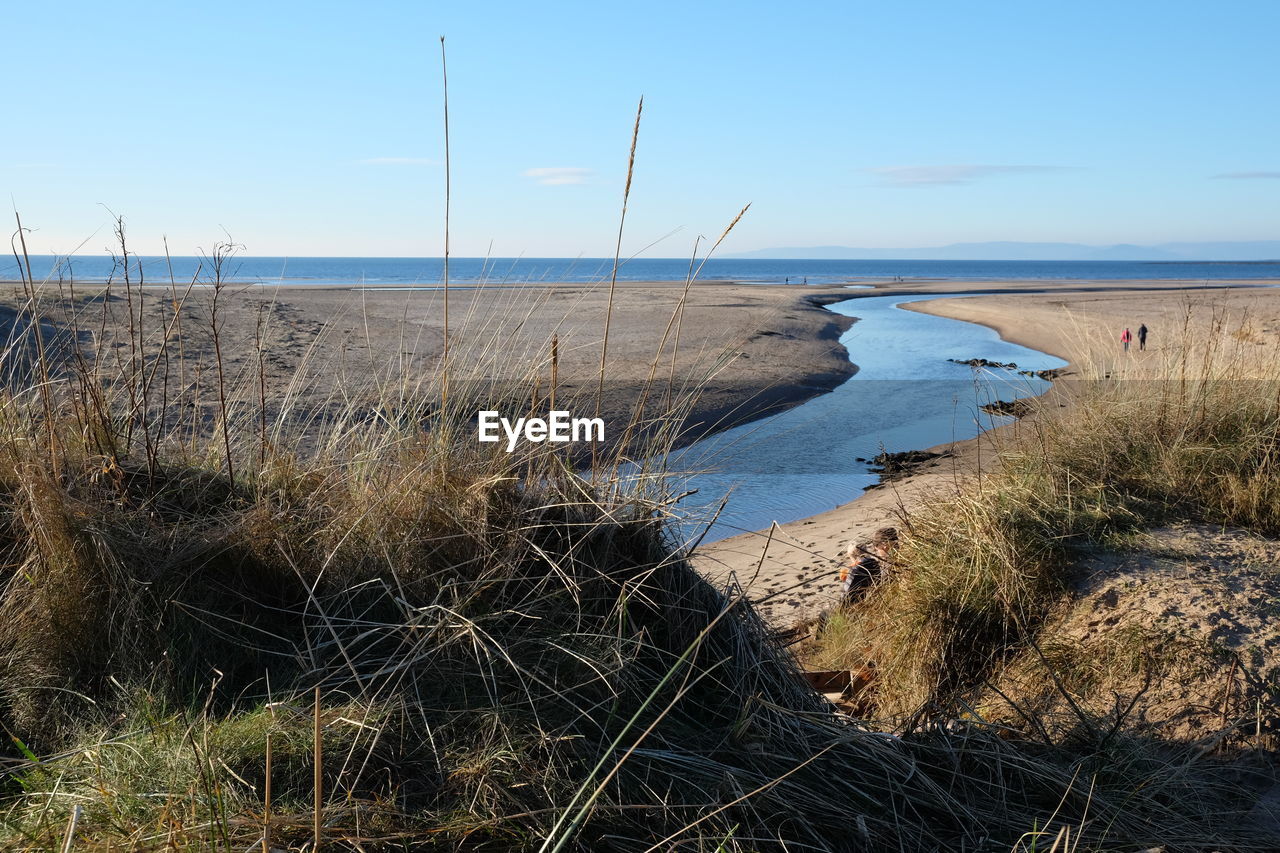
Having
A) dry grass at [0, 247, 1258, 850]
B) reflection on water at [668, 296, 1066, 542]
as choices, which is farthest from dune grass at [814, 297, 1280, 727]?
dry grass at [0, 247, 1258, 850]

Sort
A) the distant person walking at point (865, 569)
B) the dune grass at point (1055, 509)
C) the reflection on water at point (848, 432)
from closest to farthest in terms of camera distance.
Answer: the dune grass at point (1055, 509) < the distant person walking at point (865, 569) < the reflection on water at point (848, 432)

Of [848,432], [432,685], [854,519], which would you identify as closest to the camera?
[432,685]

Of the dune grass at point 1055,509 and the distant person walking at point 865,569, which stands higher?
the dune grass at point 1055,509

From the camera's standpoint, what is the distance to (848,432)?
12.3 meters

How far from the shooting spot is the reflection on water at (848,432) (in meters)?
7.01

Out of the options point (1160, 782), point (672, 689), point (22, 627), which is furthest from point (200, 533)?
point (1160, 782)

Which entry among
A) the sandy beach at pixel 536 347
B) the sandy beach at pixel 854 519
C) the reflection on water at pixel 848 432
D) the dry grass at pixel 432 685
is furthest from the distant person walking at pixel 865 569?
the dry grass at pixel 432 685

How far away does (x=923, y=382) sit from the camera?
16.7 metres

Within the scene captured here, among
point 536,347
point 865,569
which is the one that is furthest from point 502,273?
point 865,569

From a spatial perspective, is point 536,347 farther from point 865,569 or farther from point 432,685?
point 432,685

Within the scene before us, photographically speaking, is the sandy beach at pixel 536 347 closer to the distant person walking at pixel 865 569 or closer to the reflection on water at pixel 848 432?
the reflection on water at pixel 848 432

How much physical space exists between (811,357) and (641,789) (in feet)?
54.8

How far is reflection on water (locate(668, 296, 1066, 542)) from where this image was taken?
23.0ft

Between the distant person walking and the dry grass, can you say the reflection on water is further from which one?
the distant person walking
